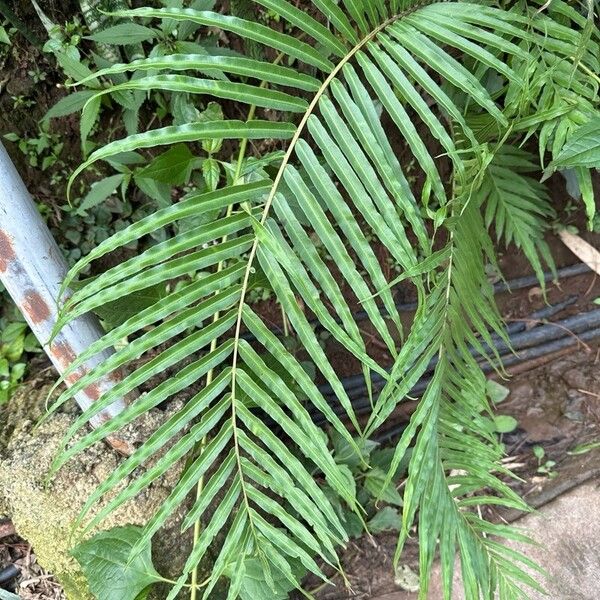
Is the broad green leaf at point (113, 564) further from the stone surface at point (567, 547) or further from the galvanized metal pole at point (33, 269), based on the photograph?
the stone surface at point (567, 547)

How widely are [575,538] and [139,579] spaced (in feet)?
4.10

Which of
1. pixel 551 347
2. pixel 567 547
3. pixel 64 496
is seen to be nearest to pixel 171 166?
pixel 64 496

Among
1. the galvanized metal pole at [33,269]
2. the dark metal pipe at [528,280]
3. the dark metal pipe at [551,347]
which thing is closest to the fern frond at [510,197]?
the dark metal pipe at [528,280]

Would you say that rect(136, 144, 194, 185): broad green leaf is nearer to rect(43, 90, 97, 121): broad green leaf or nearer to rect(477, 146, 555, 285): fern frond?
rect(43, 90, 97, 121): broad green leaf

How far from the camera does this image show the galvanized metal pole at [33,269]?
2.85 feet

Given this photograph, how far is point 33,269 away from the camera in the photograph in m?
0.92

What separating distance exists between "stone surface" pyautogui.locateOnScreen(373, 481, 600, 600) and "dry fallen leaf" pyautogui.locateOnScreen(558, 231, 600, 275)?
729 millimetres

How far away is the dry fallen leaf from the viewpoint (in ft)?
5.90

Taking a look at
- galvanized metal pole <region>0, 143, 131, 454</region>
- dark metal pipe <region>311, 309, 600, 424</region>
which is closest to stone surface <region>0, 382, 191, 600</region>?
galvanized metal pole <region>0, 143, 131, 454</region>

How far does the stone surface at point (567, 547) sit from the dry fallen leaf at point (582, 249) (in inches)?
28.7

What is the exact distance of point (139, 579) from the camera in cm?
107

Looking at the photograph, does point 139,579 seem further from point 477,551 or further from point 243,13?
point 243,13

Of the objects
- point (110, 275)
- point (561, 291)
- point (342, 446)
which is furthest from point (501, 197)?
point (110, 275)

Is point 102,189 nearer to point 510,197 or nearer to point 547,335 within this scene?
point 510,197
